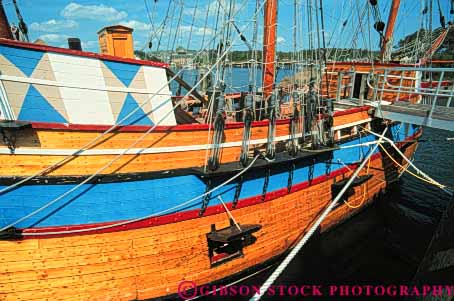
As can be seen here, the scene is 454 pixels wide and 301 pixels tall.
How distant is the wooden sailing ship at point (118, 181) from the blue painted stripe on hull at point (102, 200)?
0.05 ft

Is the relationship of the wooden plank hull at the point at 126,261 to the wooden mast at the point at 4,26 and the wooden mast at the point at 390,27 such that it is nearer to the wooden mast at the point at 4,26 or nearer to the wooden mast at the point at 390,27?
the wooden mast at the point at 4,26

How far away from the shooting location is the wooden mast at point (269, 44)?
285 inches

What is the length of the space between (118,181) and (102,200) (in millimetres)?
410

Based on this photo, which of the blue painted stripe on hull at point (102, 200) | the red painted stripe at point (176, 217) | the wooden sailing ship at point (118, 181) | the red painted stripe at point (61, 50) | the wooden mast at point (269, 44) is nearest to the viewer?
the red painted stripe at point (61, 50)

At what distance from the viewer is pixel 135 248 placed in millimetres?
5031

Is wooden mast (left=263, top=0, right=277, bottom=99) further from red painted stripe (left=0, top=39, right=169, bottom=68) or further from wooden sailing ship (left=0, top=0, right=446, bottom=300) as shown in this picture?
red painted stripe (left=0, top=39, right=169, bottom=68)

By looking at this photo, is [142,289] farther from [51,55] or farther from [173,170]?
[51,55]

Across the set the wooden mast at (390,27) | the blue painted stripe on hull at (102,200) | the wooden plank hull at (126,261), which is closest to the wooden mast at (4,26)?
the blue painted stripe on hull at (102,200)

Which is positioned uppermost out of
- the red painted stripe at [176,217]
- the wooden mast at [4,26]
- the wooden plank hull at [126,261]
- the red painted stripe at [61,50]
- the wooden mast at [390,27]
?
the wooden mast at [390,27]

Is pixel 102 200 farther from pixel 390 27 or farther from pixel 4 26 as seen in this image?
pixel 390 27

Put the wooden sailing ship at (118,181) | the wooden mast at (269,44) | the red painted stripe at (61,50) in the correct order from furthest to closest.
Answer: the wooden mast at (269,44) < the wooden sailing ship at (118,181) < the red painted stripe at (61,50)

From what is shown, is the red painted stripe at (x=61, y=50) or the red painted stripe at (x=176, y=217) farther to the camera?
the red painted stripe at (x=176, y=217)

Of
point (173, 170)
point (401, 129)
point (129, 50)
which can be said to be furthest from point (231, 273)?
point (401, 129)

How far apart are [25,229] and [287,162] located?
4.99 m
